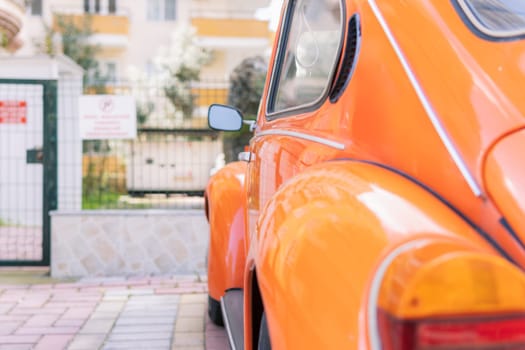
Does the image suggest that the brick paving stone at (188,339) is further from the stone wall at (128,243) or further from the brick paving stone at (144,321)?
the stone wall at (128,243)

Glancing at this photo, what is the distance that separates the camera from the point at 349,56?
199cm

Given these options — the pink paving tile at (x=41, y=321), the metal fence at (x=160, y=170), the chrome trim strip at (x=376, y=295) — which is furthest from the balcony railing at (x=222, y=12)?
the chrome trim strip at (x=376, y=295)

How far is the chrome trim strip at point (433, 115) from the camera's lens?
1.41 m

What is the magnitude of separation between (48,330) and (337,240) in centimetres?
356

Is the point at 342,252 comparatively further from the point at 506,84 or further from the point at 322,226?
the point at 506,84

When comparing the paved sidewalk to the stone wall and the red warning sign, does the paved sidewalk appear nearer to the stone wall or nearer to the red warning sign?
the stone wall

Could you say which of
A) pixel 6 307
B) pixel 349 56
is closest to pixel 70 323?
pixel 6 307

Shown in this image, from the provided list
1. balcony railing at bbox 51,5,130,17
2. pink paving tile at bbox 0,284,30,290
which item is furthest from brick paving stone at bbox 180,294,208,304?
balcony railing at bbox 51,5,130,17

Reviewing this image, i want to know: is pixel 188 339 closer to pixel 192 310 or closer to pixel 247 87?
pixel 192 310

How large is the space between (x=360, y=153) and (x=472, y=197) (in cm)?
45

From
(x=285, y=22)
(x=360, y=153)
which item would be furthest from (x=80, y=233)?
(x=360, y=153)

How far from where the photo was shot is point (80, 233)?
6219mm

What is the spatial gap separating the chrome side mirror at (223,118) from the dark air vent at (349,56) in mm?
1504

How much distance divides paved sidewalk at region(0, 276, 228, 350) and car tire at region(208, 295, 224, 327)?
0.06 meters
